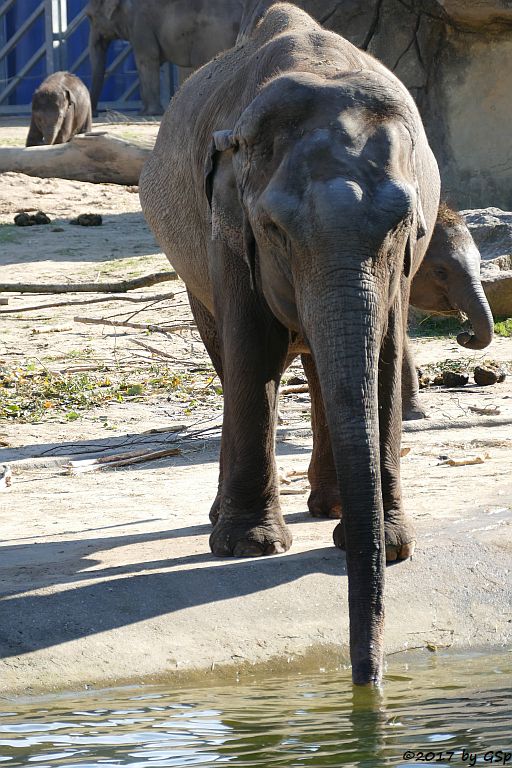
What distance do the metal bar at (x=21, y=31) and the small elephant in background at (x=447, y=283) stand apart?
21000 mm

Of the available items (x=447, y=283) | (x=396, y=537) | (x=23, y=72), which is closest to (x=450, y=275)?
(x=447, y=283)

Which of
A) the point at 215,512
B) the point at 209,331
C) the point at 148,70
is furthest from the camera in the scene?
the point at 148,70

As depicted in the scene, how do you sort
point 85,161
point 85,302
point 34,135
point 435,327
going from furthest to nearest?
point 34,135 < point 85,161 < point 435,327 < point 85,302

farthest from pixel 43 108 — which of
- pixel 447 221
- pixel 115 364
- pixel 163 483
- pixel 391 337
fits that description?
pixel 391 337

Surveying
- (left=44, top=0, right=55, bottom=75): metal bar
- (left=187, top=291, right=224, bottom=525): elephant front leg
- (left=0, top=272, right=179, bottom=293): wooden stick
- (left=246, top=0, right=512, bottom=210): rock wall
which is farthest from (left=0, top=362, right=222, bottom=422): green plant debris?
(left=44, top=0, right=55, bottom=75): metal bar

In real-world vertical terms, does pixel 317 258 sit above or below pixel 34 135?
below

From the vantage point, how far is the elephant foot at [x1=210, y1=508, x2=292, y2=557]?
505 cm

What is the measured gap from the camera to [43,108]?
19781 mm

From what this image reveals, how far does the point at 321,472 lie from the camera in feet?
18.6

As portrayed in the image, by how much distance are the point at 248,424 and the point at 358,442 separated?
123 centimetres

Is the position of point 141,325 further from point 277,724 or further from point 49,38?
point 49,38

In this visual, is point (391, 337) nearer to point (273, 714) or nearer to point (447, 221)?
point (273, 714)

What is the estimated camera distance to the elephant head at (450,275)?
26.1 feet

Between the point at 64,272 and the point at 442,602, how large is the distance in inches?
342
